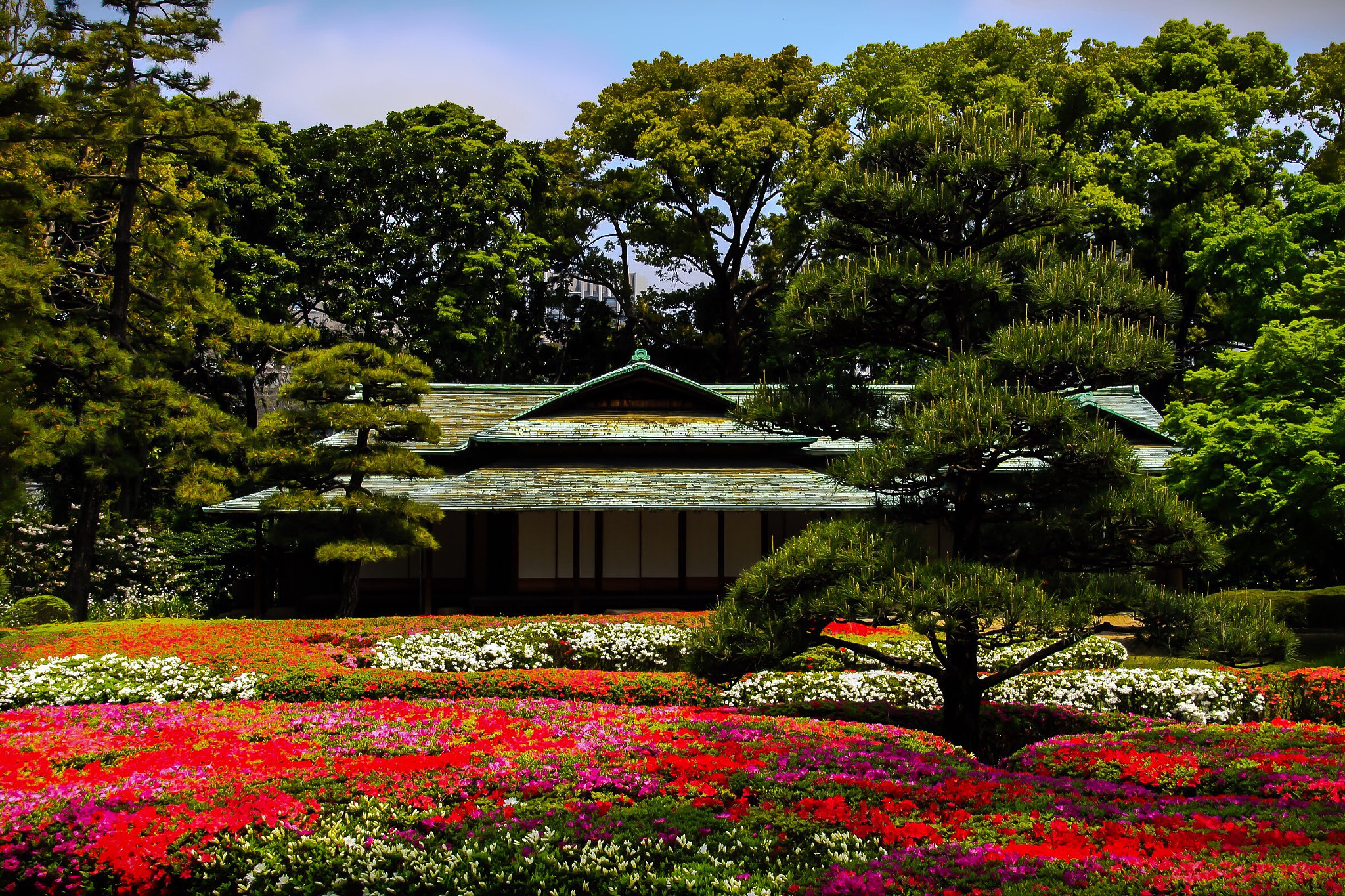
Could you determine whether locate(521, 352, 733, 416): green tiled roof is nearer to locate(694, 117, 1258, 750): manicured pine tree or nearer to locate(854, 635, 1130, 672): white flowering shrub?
locate(854, 635, 1130, 672): white flowering shrub

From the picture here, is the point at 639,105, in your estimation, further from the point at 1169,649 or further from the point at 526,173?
the point at 1169,649

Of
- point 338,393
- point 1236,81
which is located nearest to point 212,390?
point 338,393

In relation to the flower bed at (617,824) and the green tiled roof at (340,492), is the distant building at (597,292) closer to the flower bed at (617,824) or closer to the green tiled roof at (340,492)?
the green tiled roof at (340,492)

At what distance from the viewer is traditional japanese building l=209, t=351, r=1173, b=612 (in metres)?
20.9

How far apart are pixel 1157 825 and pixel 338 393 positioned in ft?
50.0

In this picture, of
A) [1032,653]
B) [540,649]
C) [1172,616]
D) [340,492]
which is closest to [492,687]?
[540,649]

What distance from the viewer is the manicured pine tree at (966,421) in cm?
786

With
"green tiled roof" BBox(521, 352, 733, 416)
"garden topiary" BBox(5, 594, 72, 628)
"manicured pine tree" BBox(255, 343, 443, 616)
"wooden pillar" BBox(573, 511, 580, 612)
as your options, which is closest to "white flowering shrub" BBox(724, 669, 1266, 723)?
"manicured pine tree" BBox(255, 343, 443, 616)

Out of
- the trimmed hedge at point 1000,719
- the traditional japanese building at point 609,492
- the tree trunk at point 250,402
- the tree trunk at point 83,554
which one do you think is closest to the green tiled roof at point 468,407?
the traditional japanese building at point 609,492

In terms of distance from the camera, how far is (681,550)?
22.5 meters

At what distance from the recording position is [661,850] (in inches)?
217

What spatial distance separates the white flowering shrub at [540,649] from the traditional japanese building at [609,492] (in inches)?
217

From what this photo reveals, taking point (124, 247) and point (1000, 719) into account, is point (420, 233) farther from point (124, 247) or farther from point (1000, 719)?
point (1000, 719)

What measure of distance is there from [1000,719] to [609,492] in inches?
447
